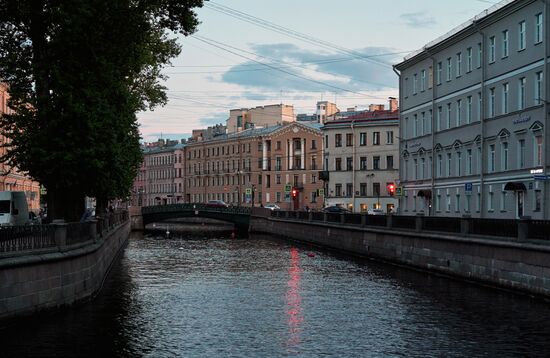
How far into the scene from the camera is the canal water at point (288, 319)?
2031 cm

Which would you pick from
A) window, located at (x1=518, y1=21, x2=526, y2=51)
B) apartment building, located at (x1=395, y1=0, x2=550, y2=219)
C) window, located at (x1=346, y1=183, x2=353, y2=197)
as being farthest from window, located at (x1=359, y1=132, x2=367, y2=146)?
window, located at (x1=518, y1=21, x2=526, y2=51)

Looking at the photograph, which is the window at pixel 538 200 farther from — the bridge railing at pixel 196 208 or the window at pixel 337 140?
the window at pixel 337 140

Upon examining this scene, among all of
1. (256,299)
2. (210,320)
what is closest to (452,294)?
(256,299)

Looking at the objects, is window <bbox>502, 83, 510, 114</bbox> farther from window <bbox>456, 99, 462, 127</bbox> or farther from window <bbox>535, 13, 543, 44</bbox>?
window <bbox>456, 99, 462, 127</bbox>

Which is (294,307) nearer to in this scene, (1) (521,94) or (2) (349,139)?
(1) (521,94)

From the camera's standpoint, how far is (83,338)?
70.1 ft

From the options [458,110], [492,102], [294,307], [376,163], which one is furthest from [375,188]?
[294,307]

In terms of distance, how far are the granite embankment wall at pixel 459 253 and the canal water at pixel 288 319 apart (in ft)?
2.31

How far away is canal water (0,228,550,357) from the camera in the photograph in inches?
800

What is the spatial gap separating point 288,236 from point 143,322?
54.1 metres

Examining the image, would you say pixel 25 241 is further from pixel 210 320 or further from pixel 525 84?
pixel 525 84

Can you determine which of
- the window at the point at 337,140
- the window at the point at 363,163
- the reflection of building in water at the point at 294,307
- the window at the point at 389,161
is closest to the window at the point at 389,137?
the window at the point at 389,161

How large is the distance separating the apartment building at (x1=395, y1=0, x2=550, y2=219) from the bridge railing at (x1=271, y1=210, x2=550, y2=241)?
5.38 metres

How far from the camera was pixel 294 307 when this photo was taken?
91.9 ft
